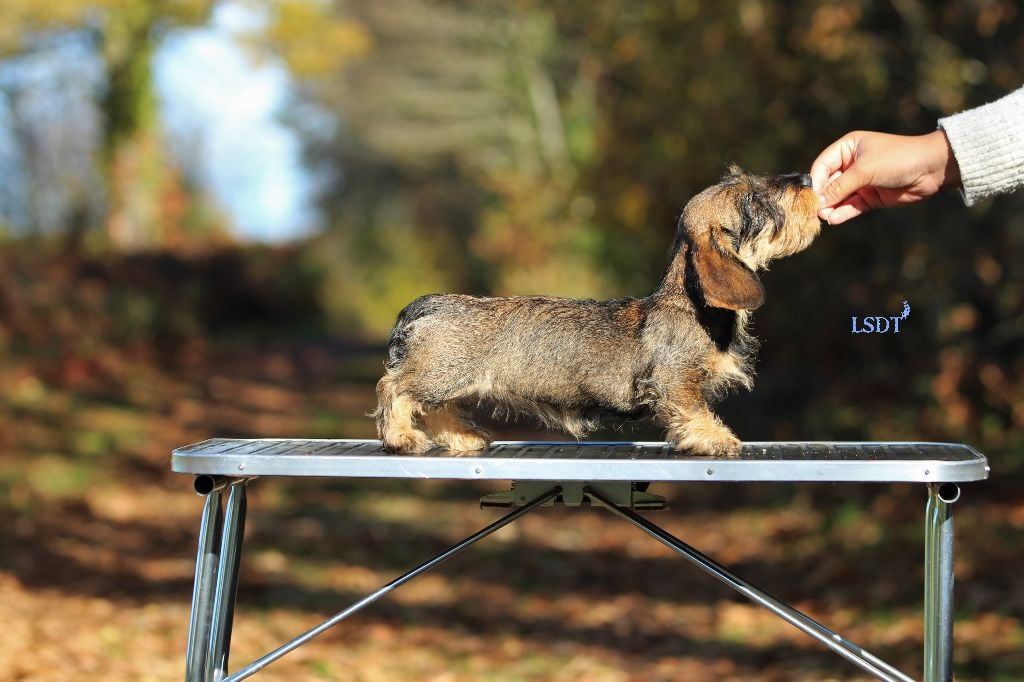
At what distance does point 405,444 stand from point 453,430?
309 millimetres

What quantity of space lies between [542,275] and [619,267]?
8.13 metres

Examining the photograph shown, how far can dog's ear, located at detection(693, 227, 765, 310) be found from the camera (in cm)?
395

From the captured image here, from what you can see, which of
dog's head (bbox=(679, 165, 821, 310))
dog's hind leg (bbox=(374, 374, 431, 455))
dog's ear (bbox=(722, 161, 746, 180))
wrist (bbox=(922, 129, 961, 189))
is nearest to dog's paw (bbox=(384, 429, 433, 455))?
dog's hind leg (bbox=(374, 374, 431, 455))

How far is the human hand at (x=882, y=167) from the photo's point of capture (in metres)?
4.29

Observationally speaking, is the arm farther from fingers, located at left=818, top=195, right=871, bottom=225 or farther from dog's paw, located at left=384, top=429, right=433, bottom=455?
dog's paw, located at left=384, top=429, right=433, bottom=455

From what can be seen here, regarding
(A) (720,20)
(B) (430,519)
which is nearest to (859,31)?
(A) (720,20)

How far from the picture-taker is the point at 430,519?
10984mm

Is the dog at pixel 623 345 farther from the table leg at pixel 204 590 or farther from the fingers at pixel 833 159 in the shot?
the table leg at pixel 204 590

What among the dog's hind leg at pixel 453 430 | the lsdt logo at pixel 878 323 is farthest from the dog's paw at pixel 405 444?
the lsdt logo at pixel 878 323

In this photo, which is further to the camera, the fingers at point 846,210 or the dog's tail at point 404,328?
the fingers at point 846,210

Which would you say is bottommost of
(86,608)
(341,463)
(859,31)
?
(86,608)

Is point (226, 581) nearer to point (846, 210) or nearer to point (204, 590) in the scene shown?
point (204, 590)

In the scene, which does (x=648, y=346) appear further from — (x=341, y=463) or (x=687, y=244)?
(x=341, y=463)

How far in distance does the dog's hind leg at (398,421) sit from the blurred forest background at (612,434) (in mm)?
3206
